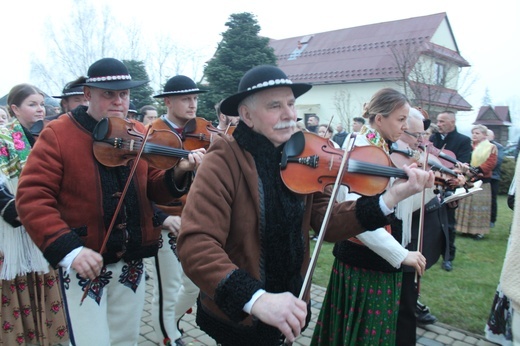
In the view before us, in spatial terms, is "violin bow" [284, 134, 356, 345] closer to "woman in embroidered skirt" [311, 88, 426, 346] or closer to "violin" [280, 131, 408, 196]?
"violin" [280, 131, 408, 196]

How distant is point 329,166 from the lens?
2080mm

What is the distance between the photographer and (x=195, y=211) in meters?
1.65

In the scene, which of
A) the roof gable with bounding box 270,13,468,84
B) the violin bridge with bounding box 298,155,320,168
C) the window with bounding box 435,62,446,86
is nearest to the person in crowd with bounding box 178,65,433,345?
the violin bridge with bounding box 298,155,320,168

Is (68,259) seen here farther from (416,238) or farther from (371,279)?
(416,238)

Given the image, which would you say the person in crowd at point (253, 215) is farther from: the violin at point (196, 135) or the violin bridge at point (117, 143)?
the violin at point (196, 135)

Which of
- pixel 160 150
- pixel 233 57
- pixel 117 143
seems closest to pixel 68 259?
pixel 117 143

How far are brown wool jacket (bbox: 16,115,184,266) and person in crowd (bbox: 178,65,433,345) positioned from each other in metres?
0.81

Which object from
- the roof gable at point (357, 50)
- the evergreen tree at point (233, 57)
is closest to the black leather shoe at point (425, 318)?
the evergreen tree at point (233, 57)

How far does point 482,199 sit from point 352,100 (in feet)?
50.6

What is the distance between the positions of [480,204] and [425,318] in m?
4.78

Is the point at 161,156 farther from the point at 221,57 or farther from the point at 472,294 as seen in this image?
the point at 221,57

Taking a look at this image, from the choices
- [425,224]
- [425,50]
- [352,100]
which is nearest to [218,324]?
[425,224]

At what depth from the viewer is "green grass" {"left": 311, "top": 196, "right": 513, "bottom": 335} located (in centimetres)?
421

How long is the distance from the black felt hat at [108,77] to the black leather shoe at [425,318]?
143 inches
